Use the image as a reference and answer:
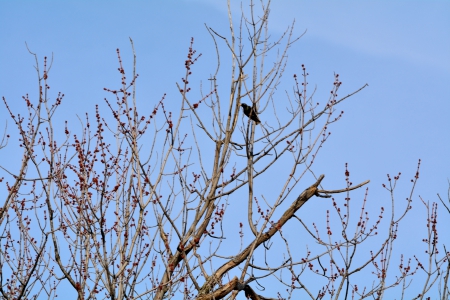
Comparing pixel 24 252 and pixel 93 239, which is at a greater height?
pixel 24 252

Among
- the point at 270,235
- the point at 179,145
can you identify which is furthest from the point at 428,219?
the point at 179,145

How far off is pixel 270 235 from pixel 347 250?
71cm

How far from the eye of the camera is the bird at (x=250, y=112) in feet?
14.0

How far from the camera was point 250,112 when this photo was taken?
432cm

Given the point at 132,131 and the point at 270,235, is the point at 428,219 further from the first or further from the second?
the point at 132,131

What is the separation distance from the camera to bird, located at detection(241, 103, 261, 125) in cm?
428

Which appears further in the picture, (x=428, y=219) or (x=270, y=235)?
(x=428, y=219)

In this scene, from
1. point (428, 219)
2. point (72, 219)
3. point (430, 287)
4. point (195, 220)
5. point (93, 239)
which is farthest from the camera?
point (428, 219)

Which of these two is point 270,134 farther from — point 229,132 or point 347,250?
point 347,250

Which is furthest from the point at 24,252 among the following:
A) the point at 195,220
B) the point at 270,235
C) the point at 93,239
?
the point at 270,235

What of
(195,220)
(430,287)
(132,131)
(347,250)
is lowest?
(430,287)

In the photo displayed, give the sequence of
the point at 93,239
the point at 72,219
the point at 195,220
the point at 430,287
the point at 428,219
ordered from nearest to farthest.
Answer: the point at 93,239, the point at 195,220, the point at 72,219, the point at 430,287, the point at 428,219

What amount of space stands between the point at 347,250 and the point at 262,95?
151 cm

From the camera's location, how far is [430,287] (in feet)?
16.0
